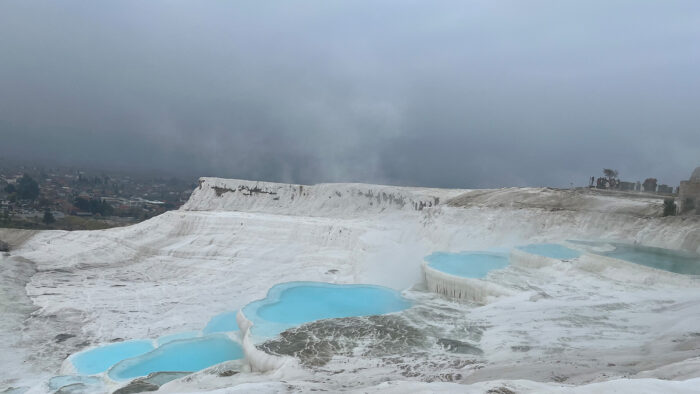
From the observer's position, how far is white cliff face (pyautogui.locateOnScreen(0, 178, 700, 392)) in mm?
6805

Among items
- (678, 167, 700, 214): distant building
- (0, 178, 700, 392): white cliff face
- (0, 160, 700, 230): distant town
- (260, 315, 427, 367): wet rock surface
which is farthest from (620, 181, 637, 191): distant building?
(260, 315, 427, 367): wet rock surface

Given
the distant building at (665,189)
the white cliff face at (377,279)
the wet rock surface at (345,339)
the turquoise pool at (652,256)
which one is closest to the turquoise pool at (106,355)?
the white cliff face at (377,279)

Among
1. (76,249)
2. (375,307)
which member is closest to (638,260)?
(375,307)

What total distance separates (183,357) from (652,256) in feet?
40.0

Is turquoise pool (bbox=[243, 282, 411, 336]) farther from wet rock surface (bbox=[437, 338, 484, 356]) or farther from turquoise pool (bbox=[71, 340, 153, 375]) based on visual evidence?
wet rock surface (bbox=[437, 338, 484, 356])

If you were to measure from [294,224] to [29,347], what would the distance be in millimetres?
14309

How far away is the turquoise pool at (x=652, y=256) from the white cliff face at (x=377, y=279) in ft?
2.09

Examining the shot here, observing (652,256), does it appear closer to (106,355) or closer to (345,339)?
(345,339)

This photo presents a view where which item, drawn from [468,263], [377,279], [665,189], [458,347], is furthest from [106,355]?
[665,189]

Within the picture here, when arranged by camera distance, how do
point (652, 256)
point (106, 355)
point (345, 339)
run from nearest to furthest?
point (345, 339)
point (106, 355)
point (652, 256)

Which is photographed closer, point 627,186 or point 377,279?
point 377,279

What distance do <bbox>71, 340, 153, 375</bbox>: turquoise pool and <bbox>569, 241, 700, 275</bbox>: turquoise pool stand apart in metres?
12.5

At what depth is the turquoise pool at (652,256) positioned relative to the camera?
10722 millimetres

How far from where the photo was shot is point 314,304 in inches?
500
